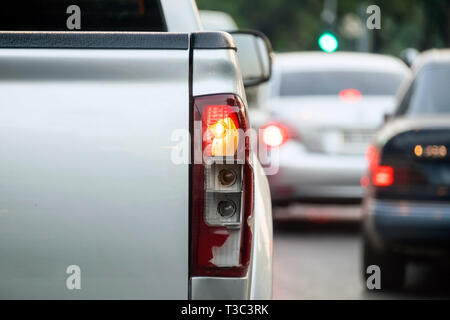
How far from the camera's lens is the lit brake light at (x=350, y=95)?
11.9 metres

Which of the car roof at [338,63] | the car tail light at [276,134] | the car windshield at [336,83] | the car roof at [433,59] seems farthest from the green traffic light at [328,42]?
the car roof at [433,59]

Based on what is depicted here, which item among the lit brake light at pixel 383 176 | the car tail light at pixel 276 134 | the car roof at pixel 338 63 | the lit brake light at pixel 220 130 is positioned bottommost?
the lit brake light at pixel 220 130

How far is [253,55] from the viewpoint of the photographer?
5.13 meters

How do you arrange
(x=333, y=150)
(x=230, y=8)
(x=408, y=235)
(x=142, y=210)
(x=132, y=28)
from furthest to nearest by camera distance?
(x=230, y=8) → (x=333, y=150) → (x=408, y=235) → (x=132, y=28) → (x=142, y=210)

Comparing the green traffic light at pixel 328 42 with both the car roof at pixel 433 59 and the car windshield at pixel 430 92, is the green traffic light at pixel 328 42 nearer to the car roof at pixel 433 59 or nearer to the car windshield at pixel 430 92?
the car roof at pixel 433 59

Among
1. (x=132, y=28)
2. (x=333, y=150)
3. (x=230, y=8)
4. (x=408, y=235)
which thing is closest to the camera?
(x=132, y=28)

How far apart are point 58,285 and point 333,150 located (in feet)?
27.4

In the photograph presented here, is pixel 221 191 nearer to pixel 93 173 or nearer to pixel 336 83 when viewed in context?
pixel 93 173

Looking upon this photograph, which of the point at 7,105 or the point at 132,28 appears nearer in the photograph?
the point at 7,105

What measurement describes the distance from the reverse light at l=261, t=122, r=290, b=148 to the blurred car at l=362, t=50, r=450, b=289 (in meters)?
4.06

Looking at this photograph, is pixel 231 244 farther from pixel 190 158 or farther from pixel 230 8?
pixel 230 8

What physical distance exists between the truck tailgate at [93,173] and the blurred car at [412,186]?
12.9ft

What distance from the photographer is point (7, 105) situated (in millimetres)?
3230

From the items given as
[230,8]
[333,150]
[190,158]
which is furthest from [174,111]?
[230,8]
